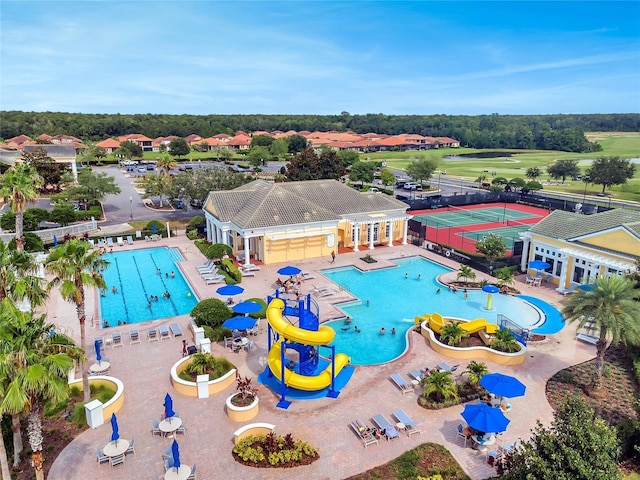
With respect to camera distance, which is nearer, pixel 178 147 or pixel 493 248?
pixel 493 248

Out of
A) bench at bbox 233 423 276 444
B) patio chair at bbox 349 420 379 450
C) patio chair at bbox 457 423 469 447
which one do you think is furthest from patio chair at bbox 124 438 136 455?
patio chair at bbox 457 423 469 447

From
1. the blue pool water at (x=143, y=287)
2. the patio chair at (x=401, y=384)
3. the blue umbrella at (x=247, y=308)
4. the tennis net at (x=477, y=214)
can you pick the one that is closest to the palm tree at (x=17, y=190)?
the blue pool water at (x=143, y=287)

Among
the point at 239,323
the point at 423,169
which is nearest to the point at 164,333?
the point at 239,323

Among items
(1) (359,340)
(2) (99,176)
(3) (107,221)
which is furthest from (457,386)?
(2) (99,176)

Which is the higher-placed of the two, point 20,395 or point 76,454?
point 20,395

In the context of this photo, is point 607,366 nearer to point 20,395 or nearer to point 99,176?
point 20,395

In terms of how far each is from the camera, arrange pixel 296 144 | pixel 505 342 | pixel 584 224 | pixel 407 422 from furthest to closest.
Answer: pixel 296 144, pixel 584 224, pixel 505 342, pixel 407 422

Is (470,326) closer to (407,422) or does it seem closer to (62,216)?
(407,422)
